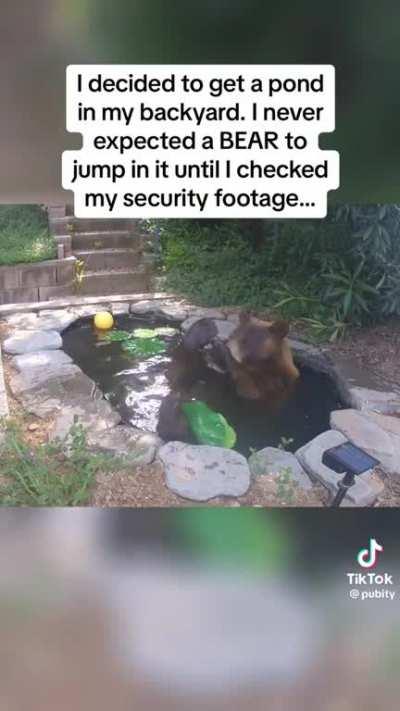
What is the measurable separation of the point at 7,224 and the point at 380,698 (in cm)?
169

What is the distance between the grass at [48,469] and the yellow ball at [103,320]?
0.30m

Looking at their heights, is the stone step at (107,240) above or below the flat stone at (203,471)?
above

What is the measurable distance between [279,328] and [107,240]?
0.55m

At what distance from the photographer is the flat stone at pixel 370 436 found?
5.85ft

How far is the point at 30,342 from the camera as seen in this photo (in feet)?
6.10

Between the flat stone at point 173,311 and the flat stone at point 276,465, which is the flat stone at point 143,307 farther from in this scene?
the flat stone at point 276,465

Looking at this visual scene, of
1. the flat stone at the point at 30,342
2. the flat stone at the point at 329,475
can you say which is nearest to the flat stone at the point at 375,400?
the flat stone at the point at 329,475

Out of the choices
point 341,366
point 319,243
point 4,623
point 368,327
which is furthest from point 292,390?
point 4,623

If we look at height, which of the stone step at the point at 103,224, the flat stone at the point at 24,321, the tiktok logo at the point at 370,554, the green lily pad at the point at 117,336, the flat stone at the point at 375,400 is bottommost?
the tiktok logo at the point at 370,554

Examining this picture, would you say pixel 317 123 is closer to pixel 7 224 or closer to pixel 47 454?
pixel 7 224

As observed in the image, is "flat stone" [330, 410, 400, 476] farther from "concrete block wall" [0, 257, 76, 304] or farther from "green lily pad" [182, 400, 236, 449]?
"concrete block wall" [0, 257, 76, 304]

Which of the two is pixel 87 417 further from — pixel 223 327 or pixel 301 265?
pixel 301 265

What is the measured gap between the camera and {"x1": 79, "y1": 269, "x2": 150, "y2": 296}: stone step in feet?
6.08

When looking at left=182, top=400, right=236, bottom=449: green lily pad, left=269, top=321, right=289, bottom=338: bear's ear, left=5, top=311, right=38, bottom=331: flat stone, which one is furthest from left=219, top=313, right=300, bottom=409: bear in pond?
left=5, top=311, right=38, bottom=331: flat stone
